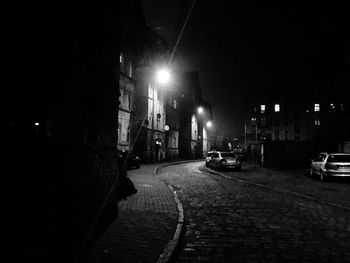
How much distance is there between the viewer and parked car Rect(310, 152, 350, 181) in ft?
52.5

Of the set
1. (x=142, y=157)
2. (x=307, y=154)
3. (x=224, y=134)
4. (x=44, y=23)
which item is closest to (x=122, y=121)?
(x=142, y=157)

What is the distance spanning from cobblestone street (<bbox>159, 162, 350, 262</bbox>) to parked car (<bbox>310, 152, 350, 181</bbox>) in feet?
22.3

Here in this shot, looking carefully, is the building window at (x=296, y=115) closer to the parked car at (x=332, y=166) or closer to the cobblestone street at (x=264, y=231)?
the parked car at (x=332, y=166)

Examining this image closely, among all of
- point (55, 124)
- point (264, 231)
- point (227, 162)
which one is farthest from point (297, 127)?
point (55, 124)

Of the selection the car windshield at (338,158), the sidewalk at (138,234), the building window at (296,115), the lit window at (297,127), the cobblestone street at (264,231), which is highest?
the building window at (296,115)

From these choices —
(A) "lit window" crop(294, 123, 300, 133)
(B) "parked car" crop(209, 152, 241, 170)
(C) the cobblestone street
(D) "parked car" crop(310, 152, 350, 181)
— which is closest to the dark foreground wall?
(C) the cobblestone street

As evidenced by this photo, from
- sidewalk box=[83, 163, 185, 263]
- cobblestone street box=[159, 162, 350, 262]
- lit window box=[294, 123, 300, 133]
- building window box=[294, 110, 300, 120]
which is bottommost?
cobblestone street box=[159, 162, 350, 262]

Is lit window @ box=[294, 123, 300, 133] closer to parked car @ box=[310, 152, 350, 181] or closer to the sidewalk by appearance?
parked car @ box=[310, 152, 350, 181]

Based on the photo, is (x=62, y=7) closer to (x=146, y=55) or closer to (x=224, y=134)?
(x=146, y=55)

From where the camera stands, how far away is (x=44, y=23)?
5641mm

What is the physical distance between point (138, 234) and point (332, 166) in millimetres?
14308

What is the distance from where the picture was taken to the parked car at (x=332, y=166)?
1600 cm

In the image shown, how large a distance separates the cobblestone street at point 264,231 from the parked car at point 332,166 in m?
6.81

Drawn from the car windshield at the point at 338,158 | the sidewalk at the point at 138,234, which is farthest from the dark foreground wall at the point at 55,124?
the car windshield at the point at 338,158
